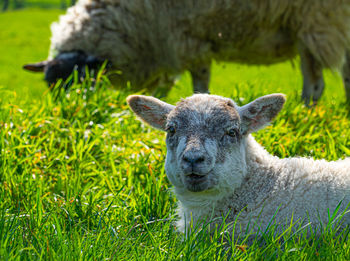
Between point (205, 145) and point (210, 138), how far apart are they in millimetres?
93

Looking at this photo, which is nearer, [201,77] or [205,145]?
[205,145]

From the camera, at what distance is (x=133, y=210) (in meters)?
3.27

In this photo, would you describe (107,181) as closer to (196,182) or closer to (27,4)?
(196,182)

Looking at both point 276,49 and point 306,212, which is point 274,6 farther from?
point 306,212

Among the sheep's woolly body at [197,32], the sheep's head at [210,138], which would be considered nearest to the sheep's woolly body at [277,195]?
the sheep's head at [210,138]

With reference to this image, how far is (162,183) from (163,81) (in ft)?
15.1

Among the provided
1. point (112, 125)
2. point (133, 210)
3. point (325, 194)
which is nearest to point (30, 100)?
point (112, 125)

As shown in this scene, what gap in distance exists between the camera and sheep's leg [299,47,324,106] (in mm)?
6426

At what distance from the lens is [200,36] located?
21.8ft

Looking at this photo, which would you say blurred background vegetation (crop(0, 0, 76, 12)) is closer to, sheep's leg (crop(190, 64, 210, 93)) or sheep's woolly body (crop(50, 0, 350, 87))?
sheep's woolly body (crop(50, 0, 350, 87))

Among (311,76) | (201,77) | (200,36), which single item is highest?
(200,36)

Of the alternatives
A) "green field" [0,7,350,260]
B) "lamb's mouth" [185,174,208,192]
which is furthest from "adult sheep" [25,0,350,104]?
"lamb's mouth" [185,174,208,192]

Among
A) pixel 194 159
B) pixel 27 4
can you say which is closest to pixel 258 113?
pixel 194 159

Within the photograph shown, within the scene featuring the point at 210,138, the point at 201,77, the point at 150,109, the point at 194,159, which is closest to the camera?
the point at 194,159
